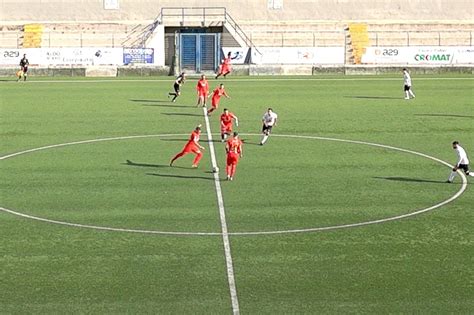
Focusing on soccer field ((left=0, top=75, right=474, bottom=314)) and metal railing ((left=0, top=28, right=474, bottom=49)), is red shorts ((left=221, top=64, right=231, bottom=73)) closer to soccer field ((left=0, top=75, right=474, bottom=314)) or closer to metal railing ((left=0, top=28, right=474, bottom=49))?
metal railing ((left=0, top=28, right=474, bottom=49))

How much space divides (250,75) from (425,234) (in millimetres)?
45658

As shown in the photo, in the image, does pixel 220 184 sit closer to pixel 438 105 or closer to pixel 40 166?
pixel 40 166

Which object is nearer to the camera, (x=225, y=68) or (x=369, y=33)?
(x=225, y=68)

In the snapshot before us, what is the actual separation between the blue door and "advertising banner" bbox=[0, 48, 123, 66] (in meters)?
5.67

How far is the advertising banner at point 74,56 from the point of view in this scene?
6825cm

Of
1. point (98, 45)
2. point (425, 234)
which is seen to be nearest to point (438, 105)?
point (425, 234)

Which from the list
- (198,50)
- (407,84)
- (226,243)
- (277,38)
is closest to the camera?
(226,243)

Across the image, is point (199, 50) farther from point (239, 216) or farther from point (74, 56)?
point (239, 216)

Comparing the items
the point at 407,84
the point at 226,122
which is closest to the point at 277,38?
the point at 407,84

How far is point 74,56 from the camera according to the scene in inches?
2689

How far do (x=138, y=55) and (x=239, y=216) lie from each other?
47.8 meters

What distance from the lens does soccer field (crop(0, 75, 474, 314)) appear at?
17.2m

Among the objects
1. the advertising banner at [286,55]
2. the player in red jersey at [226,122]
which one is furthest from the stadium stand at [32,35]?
the player in red jersey at [226,122]

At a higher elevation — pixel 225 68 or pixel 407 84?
pixel 225 68
